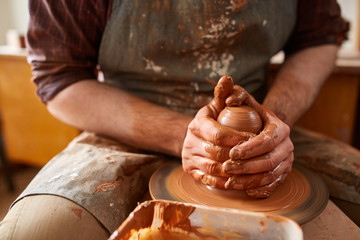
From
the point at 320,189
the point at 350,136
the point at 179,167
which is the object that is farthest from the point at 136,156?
the point at 350,136

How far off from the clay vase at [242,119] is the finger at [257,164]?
3.3 inches

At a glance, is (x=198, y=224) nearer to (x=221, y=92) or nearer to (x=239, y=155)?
(x=239, y=155)

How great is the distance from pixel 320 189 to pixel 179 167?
0.44 meters

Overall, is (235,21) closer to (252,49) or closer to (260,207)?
(252,49)

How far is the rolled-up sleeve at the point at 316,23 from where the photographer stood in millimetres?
1506

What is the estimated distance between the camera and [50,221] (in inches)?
31.9

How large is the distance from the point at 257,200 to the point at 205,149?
20cm

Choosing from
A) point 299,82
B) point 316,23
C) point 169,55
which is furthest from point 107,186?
point 316,23

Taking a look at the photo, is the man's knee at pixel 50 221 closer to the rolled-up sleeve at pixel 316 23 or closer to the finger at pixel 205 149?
the finger at pixel 205 149

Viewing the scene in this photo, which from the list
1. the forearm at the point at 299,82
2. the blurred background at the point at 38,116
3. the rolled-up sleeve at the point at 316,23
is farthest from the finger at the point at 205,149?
the blurred background at the point at 38,116

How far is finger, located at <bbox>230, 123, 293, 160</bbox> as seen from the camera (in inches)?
32.3

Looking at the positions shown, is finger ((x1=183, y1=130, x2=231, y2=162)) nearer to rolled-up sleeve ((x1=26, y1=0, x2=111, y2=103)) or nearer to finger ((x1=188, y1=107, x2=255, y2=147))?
finger ((x1=188, y1=107, x2=255, y2=147))

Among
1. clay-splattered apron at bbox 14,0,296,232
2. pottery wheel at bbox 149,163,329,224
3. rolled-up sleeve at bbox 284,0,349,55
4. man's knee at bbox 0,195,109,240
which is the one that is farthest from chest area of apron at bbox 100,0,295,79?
man's knee at bbox 0,195,109,240

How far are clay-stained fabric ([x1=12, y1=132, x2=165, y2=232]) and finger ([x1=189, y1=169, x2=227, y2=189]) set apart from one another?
0.20m
